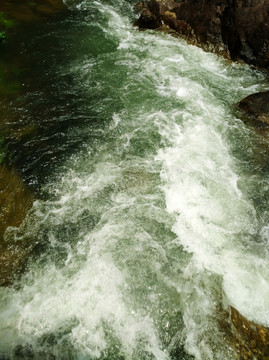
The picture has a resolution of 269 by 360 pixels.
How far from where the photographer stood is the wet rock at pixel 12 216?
13.2ft

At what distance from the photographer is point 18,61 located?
809cm

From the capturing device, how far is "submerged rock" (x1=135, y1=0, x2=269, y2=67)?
774 cm

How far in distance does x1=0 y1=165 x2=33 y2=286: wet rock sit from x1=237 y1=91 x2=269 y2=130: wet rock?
553cm

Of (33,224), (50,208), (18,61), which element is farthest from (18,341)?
(18,61)

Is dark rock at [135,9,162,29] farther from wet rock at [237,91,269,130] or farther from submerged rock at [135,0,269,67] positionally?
wet rock at [237,91,269,130]

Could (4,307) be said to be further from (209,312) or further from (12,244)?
(209,312)

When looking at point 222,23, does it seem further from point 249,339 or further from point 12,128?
point 249,339

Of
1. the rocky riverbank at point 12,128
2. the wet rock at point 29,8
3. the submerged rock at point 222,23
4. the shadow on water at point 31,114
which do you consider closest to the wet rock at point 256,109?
the submerged rock at point 222,23

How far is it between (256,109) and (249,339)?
523 centimetres

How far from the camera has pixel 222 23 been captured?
8.45m

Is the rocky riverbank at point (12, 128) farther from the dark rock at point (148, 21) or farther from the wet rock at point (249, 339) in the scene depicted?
the dark rock at point (148, 21)

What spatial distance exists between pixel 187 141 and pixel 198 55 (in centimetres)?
448

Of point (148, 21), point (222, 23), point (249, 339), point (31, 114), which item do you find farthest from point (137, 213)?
point (148, 21)

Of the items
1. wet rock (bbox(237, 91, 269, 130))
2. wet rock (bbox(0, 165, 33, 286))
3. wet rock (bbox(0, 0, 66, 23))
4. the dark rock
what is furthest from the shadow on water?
wet rock (bbox(237, 91, 269, 130))
